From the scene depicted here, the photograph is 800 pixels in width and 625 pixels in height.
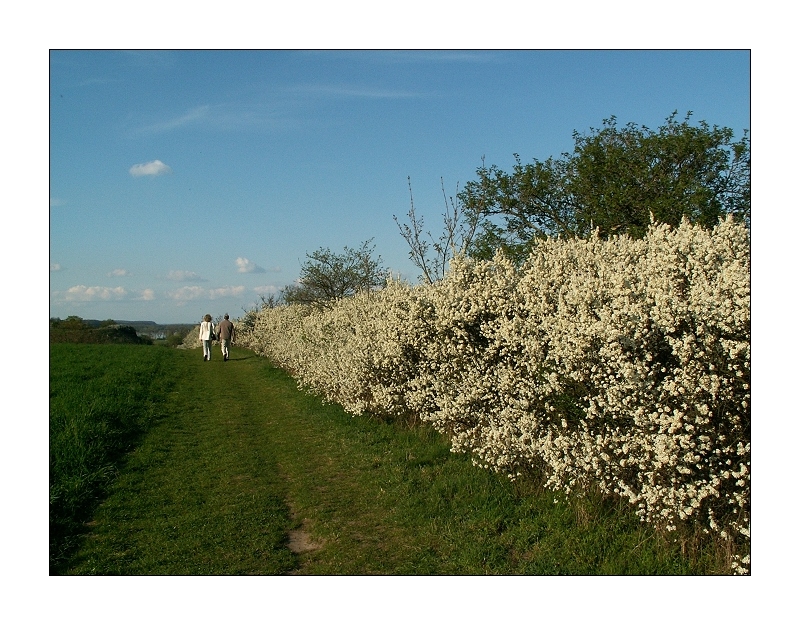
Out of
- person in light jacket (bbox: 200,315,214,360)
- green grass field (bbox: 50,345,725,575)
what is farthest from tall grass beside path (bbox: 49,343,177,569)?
person in light jacket (bbox: 200,315,214,360)

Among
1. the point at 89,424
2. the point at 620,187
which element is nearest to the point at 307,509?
the point at 89,424

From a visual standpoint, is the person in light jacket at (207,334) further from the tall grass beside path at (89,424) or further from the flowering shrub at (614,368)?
the flowering shrub at (614,368)

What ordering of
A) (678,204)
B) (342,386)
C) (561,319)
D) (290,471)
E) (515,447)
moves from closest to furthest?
1. (561,319)
2. (515,447)
3. (290,471)
4. (342,386)
5. (678,204)

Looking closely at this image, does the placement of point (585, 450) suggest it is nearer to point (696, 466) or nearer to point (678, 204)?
point (696, 466)

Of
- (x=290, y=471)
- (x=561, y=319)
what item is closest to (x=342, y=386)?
(x=290, y=471)

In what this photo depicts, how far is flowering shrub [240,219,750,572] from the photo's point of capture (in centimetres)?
Answer: 481

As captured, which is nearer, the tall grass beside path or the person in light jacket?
the tall grass beside path

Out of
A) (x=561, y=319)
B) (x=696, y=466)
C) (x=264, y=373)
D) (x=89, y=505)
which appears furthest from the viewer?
(x=264, y=373)

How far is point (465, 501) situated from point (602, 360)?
2.68m

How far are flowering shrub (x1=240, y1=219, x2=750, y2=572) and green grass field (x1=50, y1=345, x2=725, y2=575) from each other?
43 centimetres

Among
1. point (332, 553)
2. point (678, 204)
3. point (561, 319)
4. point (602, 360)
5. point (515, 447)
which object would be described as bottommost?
point (332, 553)

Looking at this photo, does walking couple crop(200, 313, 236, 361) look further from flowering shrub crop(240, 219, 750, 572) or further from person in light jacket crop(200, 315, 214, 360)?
flowering shrub crop(240, 219, 750, 572)

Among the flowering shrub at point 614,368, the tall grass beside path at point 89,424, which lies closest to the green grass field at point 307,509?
the tall grass beside path at point 89,424

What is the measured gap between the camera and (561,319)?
19.6 ft
